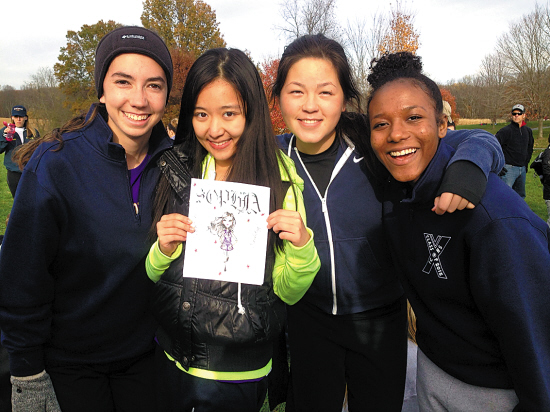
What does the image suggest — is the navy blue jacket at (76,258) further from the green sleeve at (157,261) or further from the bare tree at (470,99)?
the bare tree at (470,99)

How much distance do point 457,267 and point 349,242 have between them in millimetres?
673

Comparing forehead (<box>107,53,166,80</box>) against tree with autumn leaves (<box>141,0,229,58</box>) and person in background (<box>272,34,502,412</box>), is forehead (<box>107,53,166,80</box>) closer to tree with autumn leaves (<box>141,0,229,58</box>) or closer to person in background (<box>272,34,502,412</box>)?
person in background (<box>272,34,502,412</box>)

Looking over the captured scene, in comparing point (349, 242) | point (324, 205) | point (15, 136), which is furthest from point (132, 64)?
point (15, 136)

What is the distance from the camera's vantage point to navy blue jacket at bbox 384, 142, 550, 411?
1485mm

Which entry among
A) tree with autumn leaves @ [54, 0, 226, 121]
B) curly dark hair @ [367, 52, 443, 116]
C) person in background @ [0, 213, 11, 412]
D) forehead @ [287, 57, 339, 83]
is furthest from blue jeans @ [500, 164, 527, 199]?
tree with autumn leaves @ [54, 0, 226, 121]

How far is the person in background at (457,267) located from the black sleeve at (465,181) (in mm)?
71

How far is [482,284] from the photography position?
5.20 ft

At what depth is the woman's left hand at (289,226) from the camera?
71.0 inches

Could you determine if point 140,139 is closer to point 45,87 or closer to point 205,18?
point 205,18

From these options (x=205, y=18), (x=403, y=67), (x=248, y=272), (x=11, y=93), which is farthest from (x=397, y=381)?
(x=11, y=93)

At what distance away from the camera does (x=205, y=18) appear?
39.8 meters

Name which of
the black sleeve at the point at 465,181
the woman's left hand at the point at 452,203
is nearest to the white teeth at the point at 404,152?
the black sleeve at the point at 465,181

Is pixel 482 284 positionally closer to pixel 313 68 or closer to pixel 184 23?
pixel 313 68

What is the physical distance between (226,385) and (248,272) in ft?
1.96
